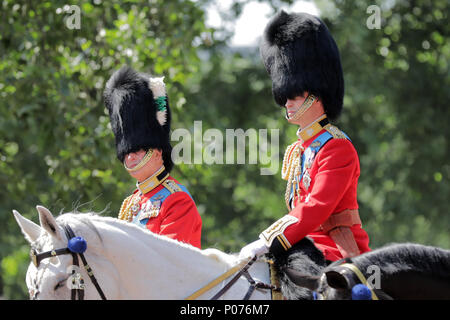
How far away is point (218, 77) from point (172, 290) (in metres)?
11.4

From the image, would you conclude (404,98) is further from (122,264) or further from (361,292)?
(122,264)

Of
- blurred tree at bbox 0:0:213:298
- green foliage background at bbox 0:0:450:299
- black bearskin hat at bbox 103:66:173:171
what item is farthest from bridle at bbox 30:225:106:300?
blurred tree at bbox 0:0:213:298

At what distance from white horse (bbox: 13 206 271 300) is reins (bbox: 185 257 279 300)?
0.02 m

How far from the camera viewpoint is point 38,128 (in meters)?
8.34

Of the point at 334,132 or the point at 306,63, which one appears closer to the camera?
the point at 334,132

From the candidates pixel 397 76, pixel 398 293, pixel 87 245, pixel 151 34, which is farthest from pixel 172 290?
pixel 397 76

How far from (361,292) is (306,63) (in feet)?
5.20

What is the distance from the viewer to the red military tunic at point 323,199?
11.8 ft

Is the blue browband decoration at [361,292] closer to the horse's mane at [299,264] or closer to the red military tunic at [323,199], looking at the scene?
the horse's mane at [299,264]

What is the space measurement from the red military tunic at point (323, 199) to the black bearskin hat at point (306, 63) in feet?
0.94

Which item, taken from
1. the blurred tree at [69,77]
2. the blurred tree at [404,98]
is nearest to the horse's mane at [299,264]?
the blurred tree at [69,77]

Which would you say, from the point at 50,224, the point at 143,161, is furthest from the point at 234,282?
the point at 143,161

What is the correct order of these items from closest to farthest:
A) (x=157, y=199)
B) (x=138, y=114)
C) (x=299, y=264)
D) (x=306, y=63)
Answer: (x=299, y=264)
(x=306, y=63)
(x=157, y=199)
(x=138, y=114)

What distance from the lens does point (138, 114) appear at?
198 inches
